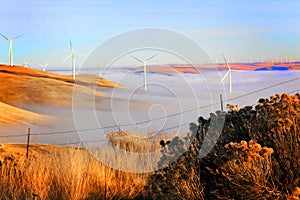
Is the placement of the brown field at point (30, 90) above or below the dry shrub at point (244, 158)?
below

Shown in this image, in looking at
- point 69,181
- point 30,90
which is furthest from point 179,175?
point 30,90

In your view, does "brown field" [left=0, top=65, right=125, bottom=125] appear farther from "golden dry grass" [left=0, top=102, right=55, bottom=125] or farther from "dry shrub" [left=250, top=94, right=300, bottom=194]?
"dry shrub" [left=250, top=94, right=300, bottom=194]

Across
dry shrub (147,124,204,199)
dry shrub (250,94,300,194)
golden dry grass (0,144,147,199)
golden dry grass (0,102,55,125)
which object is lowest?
golden dry grass (0,102,55,125)

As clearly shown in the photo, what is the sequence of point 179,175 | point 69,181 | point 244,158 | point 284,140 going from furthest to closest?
point 69,181
point 179,175
point 284,140
point 244,158

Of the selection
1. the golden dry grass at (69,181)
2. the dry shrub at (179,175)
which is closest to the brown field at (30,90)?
the golden dry grass at (69,181)

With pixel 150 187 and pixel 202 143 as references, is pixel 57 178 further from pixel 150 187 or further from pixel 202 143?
pixel 202 143

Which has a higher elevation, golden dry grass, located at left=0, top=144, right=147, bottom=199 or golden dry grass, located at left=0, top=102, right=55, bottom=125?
golden dry grass, located at left=0, top=144, right=147, bottom=199

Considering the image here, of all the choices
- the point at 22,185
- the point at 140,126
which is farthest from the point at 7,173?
the point at 140,126

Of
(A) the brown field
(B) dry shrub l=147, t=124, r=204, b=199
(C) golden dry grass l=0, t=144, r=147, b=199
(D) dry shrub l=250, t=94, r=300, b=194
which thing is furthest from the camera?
(A) the brown field

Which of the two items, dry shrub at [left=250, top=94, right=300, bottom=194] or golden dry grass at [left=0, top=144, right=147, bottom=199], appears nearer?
dry shrub at [left=250, top=94, right=300, bottom=194]

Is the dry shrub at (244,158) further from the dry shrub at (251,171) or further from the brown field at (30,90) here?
the brown field at (30,90)

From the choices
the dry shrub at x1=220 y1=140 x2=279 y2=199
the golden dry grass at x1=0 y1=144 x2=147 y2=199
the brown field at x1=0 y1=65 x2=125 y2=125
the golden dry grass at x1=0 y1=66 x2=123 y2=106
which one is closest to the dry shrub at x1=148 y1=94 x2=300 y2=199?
the dry shrub at x1=220 y1=140 x2=279 y2=199

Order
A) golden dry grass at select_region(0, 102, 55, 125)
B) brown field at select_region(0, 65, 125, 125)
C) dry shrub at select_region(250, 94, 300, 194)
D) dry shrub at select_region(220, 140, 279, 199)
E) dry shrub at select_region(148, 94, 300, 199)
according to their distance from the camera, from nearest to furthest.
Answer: dry shrub at select_region(220, 140, 279, 199) < dry shrub at select_region(148, 94, 300, 199) < dry shrub at select_region(250, 94, 300, 194) < golden dry grass at select_region(0, 102, 55, 125) < brown field at select_region(0, 65, 125, 125)

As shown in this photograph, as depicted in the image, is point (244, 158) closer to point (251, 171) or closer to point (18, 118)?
point (251, 171)
